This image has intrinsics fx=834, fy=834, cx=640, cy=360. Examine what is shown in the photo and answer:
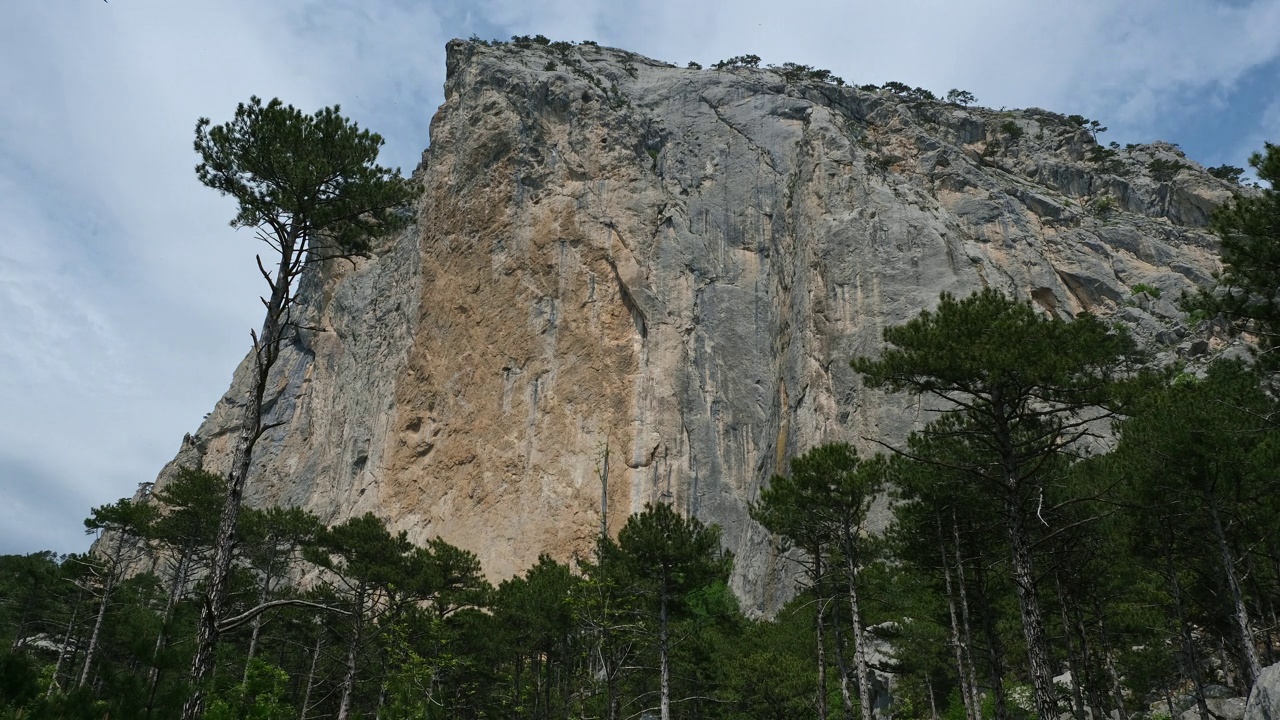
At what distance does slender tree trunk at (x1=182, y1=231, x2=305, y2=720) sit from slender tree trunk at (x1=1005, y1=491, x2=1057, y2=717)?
1237cm

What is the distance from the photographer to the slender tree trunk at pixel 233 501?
347 inches

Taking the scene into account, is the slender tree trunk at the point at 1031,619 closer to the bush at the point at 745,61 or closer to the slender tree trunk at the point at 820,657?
the slender tree trunk at the point at 820,657

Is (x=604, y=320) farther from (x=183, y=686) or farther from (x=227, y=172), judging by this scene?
(x=183, y=686)

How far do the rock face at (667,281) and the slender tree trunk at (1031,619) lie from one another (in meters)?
27.2

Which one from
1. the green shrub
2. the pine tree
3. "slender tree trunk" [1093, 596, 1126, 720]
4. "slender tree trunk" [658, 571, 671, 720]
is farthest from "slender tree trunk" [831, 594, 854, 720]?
the green shrub

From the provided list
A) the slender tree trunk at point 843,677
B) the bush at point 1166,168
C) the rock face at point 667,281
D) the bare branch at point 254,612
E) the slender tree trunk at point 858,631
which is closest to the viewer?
the bare branch at point 254,612

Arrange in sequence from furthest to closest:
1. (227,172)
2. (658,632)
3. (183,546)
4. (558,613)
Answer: (183,546), (558,613), (658,632), (227,172)

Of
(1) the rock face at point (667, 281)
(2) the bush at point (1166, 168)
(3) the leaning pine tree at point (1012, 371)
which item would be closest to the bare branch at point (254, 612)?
(3) the leaning pine tree at point (1012, 371)

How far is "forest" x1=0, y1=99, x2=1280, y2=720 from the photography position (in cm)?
1376

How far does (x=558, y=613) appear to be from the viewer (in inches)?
1021

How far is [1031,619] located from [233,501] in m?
13.2

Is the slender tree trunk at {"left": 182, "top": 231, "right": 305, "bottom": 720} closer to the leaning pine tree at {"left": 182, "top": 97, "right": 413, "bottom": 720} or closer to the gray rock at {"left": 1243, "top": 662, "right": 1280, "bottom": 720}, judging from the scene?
the leaning pine tree at {"left": 182, "top": 97, "right": 413, "bottom": 720}

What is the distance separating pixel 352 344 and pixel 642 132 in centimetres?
2868

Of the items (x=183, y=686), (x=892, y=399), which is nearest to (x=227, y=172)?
(x=183, y=686)
